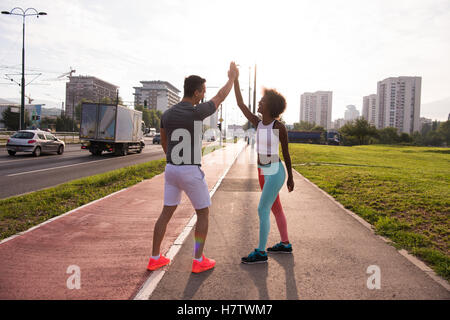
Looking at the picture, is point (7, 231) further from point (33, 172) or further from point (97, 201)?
point (33, 172)

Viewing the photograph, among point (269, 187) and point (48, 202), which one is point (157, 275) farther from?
point (48, 202)

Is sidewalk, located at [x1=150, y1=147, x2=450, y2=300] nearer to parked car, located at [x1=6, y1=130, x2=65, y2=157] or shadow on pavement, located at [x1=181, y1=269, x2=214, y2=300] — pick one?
shadow on pavement, located at [x1=181, y1=269, x2=214, y2=300]

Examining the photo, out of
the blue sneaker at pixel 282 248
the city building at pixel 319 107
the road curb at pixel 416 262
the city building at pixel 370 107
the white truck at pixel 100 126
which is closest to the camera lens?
the road curb at pixel 416 262

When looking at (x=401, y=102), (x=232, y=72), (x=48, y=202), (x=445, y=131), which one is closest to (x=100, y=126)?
(x=48, y=202)

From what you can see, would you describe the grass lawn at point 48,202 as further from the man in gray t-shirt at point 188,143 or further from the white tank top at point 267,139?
the white tank top at point 267,139

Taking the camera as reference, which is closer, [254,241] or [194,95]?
[194,95]

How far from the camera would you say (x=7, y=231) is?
475 centimetres

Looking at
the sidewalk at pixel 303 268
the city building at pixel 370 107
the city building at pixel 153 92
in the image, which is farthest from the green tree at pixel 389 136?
the city building at pixel 153 92

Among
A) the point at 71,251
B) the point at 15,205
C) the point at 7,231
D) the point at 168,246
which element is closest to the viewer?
the point at 71,251

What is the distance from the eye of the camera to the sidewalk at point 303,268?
297 centimetres

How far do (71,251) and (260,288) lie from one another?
2.43 metres

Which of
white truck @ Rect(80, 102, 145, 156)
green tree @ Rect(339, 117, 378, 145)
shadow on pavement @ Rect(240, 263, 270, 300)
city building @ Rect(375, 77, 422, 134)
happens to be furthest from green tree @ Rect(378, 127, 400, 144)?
shadow on pavement @ Rect(240, 263, 270, 300)

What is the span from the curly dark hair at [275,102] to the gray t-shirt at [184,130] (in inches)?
31.4

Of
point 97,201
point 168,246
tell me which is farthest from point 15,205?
point 168,246
